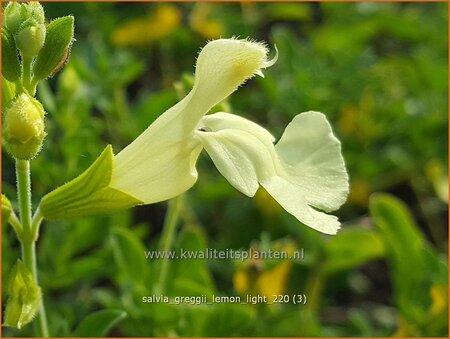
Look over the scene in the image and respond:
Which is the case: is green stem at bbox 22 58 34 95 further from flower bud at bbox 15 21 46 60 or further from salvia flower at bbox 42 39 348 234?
salvia flower at bbox 42 39 348 234

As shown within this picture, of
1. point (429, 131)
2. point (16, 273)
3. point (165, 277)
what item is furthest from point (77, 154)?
point (429, 131)

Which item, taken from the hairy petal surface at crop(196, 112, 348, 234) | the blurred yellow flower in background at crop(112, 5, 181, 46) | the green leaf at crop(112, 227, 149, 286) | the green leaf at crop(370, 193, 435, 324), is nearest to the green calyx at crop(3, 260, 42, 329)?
the hairy petal surface at crop(196, 112, 348, 234)

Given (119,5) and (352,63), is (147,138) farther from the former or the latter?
(119,5)

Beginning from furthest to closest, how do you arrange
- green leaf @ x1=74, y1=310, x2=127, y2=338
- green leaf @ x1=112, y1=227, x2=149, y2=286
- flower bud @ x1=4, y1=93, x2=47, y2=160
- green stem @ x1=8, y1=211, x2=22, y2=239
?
green leaf @ x1=112, y1=227, x2=149, y2=286 < green leaf @ x1=74, y1=310, x2=127, y2=338 < green stem @ x1=8, y1=211, x2=22, y2=239 < flower bud @ x1=4, y1=93, x2=47, y2=160

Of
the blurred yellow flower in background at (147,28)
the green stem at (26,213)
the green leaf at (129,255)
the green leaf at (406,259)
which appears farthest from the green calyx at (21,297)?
the blurred yellow flower in background at (147,28)

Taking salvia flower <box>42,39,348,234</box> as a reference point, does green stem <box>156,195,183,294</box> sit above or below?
below

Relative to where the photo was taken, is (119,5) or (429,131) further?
(119,5)
